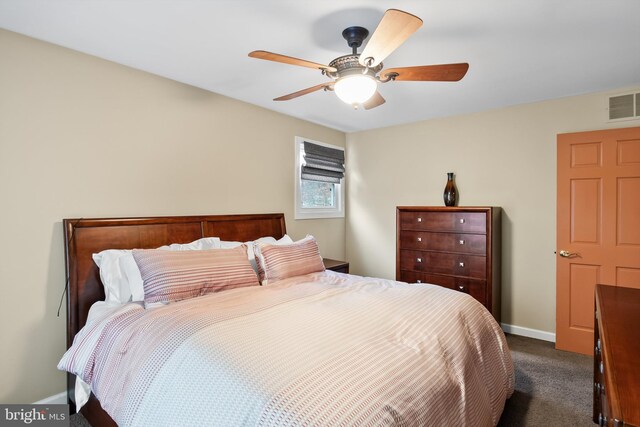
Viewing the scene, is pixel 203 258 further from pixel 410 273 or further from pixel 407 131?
pixel 407 131

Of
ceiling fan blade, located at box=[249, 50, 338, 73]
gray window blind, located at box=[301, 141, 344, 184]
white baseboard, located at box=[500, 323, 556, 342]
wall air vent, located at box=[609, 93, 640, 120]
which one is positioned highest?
wall air vent, located at box=[609, 93, 640, 120]

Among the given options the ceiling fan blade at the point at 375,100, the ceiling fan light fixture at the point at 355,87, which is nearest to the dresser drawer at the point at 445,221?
the ceiling fan blade at the point at 375,100

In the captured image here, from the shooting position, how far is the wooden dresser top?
86 cm

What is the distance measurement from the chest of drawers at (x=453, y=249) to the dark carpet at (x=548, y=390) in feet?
1.71

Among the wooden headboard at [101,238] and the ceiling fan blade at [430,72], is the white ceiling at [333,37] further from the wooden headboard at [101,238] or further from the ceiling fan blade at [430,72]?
the wooden headboard at [101,238]

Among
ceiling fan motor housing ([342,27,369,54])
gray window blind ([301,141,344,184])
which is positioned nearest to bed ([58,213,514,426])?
ceiling fan motor housing ([342,27,369,54])

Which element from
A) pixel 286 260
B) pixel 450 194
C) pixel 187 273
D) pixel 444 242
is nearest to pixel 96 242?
pixel 187 273

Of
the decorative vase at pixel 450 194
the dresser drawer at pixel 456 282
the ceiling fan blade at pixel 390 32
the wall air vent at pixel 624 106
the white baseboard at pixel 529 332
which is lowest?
the white baseboard at pixel 529 332

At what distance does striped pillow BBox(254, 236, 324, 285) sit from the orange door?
2.36 metres

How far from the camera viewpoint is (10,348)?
2043 millimetres

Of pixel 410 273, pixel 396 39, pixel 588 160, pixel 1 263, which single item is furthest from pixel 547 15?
pixel 1 263

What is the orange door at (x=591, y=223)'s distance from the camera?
2.87m

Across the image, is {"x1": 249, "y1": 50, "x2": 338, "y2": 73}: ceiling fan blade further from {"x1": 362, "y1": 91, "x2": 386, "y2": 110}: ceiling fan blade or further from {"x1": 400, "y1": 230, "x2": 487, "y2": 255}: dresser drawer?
{"x1": 400, "y1": 230, "x2": 487, "y2": 255}: dresser drawer

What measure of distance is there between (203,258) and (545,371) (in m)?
2.87
